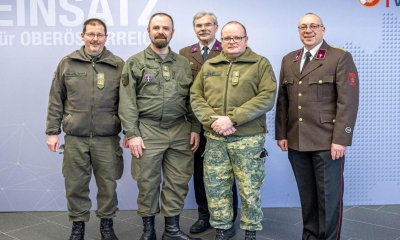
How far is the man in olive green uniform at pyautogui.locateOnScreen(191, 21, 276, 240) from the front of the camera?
2848 millimetres

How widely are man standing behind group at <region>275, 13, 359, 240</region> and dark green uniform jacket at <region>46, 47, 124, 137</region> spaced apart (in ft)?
4.01

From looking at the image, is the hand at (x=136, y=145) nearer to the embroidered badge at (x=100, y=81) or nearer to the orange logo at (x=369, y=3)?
the embroidered badge at (x=100, y=81)

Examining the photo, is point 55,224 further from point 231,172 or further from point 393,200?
point 393,200

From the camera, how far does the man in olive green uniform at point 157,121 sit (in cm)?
299

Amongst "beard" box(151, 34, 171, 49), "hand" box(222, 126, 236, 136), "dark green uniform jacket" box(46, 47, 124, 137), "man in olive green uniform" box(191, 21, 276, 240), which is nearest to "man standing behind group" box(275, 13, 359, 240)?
"man in olive green uniform" box(191, 21, 276, 240)

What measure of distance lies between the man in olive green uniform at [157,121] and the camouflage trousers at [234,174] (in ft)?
0.77

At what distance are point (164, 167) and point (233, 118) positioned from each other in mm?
682

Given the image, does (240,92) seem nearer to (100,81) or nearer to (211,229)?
(100,81)

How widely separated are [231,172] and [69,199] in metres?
1.15

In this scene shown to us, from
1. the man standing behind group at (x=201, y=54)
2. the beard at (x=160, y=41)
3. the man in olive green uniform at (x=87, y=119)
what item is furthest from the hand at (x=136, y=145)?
the beard at (x=160, y=41)

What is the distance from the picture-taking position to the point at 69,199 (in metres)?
3.09


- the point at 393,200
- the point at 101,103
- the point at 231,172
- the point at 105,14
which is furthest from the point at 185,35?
the point at 393,200

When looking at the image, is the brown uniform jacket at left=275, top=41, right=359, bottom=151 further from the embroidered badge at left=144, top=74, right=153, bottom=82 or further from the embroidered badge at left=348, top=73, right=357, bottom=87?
the embroidered badge at left=144, top=74, right=153, bottom=82

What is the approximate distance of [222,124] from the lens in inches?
109
